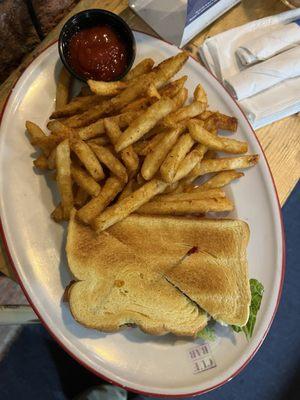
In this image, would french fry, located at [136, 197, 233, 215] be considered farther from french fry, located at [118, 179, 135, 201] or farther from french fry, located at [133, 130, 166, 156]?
french fry, located at [133, 130, 166, 156]

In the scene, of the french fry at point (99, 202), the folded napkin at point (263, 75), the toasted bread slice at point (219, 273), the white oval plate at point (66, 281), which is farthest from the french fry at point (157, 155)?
the folded napkin at point (263, 75)

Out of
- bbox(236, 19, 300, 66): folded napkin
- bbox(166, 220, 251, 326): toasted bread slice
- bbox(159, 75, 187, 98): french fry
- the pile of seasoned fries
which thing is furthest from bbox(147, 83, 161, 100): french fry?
bbox(236, 19, 300, 66): folded napkin

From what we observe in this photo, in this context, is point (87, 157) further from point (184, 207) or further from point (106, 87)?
point (184, 207)

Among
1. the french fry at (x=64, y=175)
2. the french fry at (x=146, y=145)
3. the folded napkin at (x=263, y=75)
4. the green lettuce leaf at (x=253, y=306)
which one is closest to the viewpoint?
the french fry at (x=64, y=175)

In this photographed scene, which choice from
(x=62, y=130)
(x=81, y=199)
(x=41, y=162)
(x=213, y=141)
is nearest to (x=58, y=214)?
(x=81, y=199)

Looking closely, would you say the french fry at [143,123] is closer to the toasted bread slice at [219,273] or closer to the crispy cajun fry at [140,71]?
the crispy cajun fry at [140,71]

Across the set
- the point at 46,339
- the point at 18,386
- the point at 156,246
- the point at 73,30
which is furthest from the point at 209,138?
the point at 18,386
